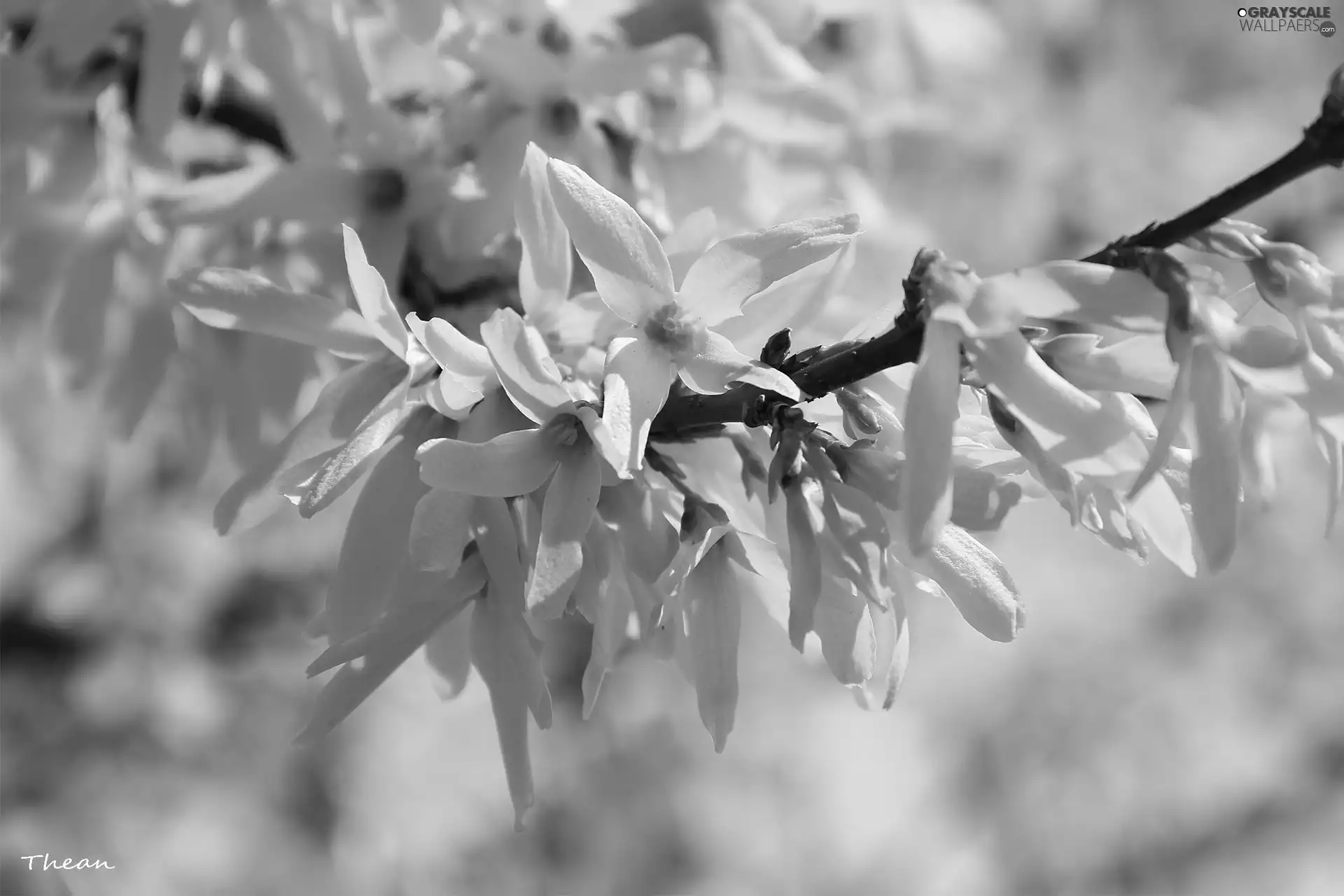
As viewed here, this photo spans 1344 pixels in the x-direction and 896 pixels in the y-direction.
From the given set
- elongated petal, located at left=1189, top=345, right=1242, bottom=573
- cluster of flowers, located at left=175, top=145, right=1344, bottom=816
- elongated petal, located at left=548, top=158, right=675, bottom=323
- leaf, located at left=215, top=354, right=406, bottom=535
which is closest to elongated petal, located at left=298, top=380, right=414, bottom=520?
cluster of flowers, located at left=175, top=145, right=1344, bottom=816

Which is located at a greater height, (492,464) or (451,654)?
(492,464)

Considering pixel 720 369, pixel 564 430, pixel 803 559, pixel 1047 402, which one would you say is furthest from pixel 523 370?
pixel 1047 402

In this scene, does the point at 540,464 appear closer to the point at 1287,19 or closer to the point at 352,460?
the point at 352,460

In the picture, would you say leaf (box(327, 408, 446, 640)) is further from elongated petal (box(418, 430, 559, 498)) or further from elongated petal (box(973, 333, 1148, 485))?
elongated petal (box(973, 333, 1148, 485))

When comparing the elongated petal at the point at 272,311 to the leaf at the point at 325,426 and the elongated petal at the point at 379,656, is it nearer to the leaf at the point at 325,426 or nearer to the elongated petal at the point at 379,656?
the leaf at the point at 325,426

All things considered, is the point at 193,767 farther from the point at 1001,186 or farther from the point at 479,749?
the point at 1001,186

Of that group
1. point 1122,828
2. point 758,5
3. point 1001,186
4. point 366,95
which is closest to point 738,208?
point 758,5
